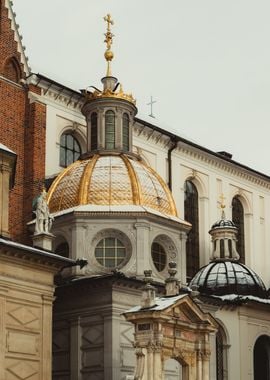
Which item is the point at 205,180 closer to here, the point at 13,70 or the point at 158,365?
the point at 13,70

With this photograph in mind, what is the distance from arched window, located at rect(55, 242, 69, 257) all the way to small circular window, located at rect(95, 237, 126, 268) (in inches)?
46.1

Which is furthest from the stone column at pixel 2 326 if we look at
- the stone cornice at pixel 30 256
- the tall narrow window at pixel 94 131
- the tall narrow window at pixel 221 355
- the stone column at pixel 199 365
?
the tall narrow window at pixel 221 355

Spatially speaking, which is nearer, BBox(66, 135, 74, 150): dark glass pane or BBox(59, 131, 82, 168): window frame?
BBox(59, 131, 82, 168): window frame

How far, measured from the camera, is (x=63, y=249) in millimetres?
36156

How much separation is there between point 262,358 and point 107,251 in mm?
10856

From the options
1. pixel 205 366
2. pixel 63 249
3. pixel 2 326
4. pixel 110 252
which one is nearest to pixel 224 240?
pixel 110 252

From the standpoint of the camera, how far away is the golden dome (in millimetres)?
36094

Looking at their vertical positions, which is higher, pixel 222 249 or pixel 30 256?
pixel 222 249

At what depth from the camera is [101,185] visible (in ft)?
119

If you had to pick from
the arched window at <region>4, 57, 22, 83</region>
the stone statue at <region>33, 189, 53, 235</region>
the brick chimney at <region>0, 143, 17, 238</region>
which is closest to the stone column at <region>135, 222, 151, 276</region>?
the stone statue at <region>33, 189, 53, 235</region>

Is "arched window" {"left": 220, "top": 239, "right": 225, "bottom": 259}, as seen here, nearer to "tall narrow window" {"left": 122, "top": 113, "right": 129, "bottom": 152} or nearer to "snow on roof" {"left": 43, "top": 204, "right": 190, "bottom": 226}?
"tall narrow window" {"left": 122, "top": 113, "right": 129, "bottom": 152}

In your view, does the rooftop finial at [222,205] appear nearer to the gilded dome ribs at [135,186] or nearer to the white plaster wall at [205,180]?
the white plaster wall at [205,180]

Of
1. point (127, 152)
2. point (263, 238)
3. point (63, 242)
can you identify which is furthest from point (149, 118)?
point (63, 242)

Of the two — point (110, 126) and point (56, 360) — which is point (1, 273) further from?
point (110, 126)
